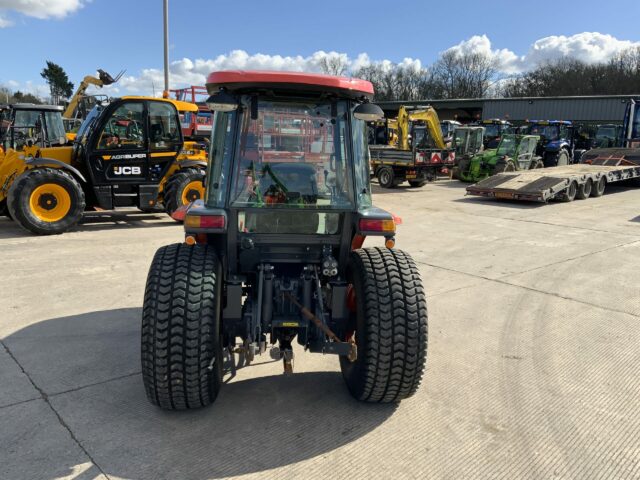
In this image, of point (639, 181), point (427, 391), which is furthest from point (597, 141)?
point (427, 391)

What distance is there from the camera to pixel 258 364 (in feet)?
13.1

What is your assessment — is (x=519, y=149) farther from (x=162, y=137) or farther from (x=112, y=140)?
(x=112, y=140)

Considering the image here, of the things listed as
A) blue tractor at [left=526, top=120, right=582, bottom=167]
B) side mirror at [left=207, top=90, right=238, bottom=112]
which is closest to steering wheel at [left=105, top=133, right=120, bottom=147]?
side mirror at [left=207, top=90, right=238, bottom=112]

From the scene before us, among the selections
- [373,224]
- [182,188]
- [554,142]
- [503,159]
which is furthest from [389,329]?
[554,142]

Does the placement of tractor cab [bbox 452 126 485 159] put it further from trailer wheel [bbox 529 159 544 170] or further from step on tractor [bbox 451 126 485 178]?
trailer wheel [bbox 529 159 544 170]

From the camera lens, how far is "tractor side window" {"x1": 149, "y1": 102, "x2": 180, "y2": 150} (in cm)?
926

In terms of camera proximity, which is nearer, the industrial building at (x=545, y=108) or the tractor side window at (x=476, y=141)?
the tractor side window at (x=476, y=141)

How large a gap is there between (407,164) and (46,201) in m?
11.4

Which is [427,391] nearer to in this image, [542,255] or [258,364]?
[258,364]

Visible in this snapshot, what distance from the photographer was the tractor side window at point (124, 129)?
351 inches

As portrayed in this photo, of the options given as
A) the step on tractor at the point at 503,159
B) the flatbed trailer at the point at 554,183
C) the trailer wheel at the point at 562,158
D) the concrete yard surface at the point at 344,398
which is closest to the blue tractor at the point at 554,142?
the trailer wheel at the point at 562,158

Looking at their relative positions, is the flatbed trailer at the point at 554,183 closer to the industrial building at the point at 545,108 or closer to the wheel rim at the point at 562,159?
the wheel rim at the point at 562,159

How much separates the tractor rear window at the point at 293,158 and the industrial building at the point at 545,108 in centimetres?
3026

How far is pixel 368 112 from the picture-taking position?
320cm
